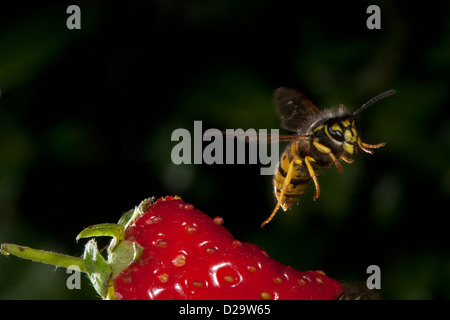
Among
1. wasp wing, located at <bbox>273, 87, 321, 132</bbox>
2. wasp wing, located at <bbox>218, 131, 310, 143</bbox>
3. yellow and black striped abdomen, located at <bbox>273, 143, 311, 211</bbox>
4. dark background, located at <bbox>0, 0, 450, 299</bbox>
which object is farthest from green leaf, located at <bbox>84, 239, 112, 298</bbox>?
dark background, located at <bbox>0, 0, 450, 299</bbox>

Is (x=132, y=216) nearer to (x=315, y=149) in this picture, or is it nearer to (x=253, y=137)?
(x=253, y=137)

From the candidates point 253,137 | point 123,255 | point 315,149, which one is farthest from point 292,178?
point 123,255

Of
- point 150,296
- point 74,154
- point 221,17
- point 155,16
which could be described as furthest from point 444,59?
point 150,296

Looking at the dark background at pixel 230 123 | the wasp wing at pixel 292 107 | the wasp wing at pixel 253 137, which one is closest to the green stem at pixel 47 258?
the wasp wing at pixel 253 137

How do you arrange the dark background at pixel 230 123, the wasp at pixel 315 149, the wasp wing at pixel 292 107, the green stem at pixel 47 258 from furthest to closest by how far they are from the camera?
the dark background at pixel 230 123, the wasp wing at pixel 292 107, the wasp at pixel 315 149, the green stem at pixel 47 258

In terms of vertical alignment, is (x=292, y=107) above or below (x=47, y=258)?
above

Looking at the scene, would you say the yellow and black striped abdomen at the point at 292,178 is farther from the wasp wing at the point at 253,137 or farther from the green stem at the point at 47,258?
the green stem at the point at 47,258

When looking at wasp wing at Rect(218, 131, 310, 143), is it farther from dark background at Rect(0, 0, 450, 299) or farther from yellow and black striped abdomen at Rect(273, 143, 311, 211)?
dark background at Rect(0, 0, 450, 299)
